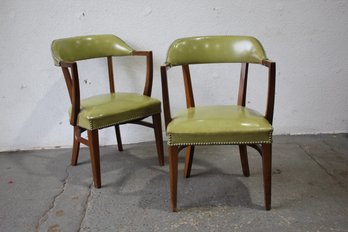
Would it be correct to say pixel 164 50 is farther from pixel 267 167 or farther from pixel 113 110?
pixel 267 167

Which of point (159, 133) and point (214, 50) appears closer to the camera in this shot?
point (214, 50)

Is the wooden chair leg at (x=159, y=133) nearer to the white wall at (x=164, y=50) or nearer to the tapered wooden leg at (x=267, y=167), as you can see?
the white wall at (x=164, y=50)

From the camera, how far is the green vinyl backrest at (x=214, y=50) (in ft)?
6.57

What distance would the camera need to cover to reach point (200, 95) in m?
2.77

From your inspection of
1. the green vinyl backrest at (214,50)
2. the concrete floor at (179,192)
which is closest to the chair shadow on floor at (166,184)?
the concrete floor at (179,192)

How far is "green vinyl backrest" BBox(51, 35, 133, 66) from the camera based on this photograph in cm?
222

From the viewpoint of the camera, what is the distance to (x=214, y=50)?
2.07 m

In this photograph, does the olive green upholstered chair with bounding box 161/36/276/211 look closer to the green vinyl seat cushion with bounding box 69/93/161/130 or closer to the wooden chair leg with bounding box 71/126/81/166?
the green vinyl seat cushion with bounding box 69/93/161/130

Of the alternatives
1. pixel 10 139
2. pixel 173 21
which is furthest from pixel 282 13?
pixel 10 139

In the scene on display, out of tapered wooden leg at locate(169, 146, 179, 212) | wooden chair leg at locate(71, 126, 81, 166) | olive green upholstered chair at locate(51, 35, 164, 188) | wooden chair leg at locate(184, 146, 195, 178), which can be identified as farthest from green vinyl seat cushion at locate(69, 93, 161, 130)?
tapered wooden leg at locate(169, 146, 179, 212)

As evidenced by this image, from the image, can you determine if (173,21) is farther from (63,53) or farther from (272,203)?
(272,203)

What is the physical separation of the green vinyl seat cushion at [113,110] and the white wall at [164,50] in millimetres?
489

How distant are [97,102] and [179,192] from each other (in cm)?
73

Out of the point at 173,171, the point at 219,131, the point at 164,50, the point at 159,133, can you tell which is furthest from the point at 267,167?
the point at 164,50
